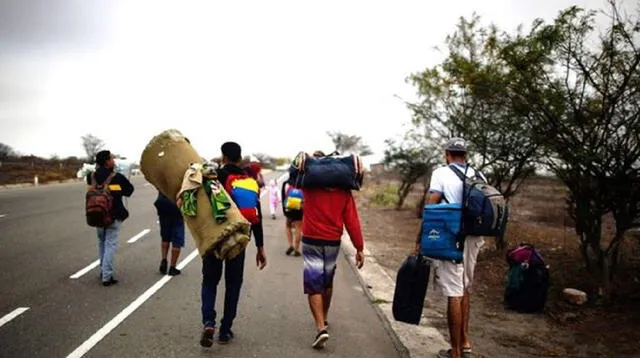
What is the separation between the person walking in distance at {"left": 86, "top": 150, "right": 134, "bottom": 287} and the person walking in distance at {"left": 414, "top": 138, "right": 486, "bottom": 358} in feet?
15.1

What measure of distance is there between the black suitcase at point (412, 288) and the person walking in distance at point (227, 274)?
1.62 meters

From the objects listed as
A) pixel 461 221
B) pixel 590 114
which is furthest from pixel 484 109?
pixel 461 221

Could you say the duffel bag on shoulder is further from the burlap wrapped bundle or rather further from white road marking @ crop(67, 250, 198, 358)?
white road marking @ crop(67, 250, 198, 358)

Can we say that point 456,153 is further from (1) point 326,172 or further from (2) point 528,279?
(2) point 528,279

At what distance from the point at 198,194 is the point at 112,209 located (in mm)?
3011

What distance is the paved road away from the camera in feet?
15.9

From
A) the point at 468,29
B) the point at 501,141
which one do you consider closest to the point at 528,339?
the point at 501,141

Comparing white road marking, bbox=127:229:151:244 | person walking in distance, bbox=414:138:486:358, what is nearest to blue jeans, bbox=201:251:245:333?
person walking in distance, bbox=414:138:486:358

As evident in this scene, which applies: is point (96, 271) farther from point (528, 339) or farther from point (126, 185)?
point (528, 339)

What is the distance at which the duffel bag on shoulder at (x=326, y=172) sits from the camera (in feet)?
16.4

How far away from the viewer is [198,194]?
4.77m

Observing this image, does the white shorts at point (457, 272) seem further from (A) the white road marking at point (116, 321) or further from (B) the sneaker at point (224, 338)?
(A) the white road marking at point (116, 321)

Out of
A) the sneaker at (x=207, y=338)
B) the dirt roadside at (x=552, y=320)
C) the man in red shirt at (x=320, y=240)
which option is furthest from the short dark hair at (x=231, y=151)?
the dirt roadside at (x=552, y=320)

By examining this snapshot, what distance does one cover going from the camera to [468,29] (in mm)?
13188
